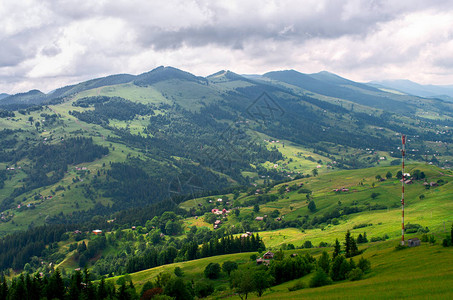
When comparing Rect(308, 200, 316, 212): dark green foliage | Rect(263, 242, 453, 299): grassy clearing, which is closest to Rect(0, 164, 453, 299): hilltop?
Rect(263, 242, 453, 299): grassy clearing

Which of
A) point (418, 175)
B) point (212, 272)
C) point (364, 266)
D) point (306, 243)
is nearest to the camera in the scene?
point (364, 266)

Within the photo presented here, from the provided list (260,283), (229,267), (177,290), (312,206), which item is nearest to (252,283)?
(260,283)

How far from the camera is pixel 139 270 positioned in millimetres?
130875

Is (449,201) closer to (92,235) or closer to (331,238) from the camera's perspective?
(331,238)

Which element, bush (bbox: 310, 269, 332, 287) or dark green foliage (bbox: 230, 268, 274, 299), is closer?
bush (bbox: 310, 269, 332, 287)

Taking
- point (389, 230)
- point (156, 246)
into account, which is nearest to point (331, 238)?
point (389, 230)

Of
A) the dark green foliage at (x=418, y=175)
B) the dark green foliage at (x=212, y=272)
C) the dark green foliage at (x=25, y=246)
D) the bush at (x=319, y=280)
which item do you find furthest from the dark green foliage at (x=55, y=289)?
the dark green foliage at (x=418, y=175)

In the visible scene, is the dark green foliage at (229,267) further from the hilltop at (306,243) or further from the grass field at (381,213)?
the grass field at (381,213)

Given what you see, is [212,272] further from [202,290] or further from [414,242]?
[414,242]

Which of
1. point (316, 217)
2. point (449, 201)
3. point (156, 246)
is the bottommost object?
point (156, 246)

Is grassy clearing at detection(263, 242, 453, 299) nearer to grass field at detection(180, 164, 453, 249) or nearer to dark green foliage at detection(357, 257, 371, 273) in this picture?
dark green foliage at detection(357, 257, 371, 273)

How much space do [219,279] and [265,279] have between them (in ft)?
99.3

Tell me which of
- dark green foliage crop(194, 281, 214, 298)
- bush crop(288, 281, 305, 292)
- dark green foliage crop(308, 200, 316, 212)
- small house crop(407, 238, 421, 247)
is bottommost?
dark green foliage crop(308, 200, 316, 212)

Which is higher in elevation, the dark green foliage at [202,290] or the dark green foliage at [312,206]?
the dark green foliage at [202,290]
